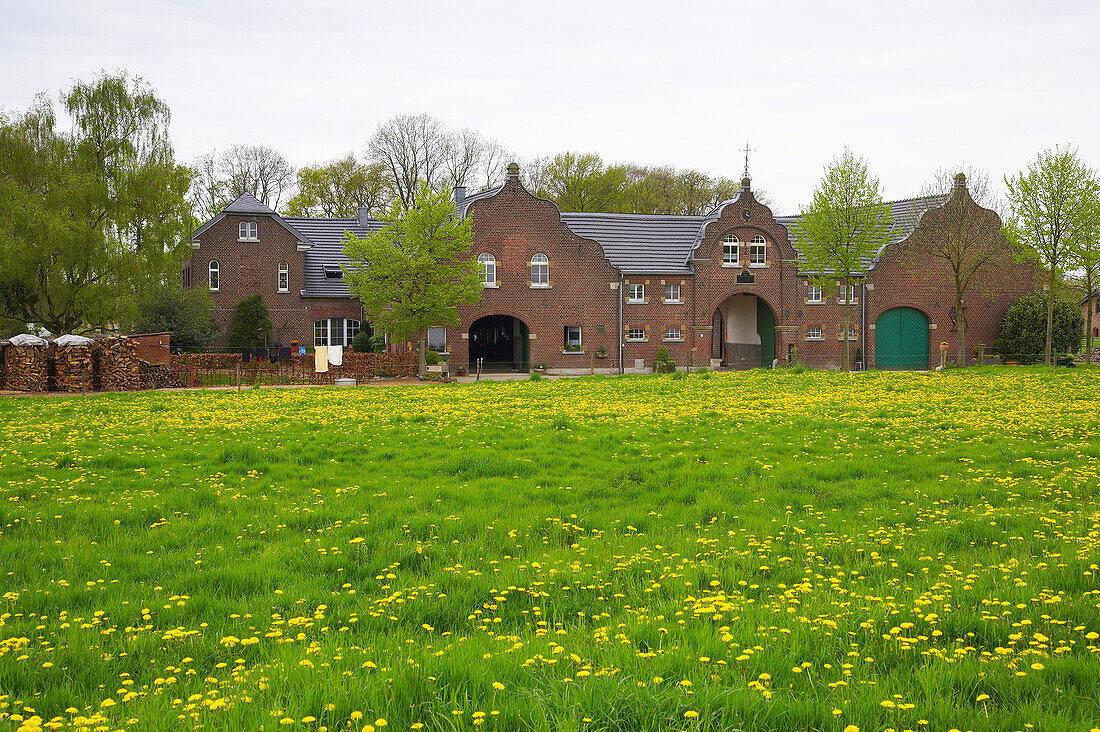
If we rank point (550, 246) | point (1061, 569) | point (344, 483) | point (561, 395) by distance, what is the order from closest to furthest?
point (1061, 569), point (344, 483), point (561, 395), point (550, 246)

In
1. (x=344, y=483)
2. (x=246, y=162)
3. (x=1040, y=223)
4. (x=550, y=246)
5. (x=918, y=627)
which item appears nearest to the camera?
(x=918, y=627)

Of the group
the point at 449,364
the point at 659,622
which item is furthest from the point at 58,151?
the point at 659,622

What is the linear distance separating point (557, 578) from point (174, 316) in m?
37.8

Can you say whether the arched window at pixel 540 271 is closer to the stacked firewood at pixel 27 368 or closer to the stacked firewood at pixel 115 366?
the stacked firewood at pixel 115 366

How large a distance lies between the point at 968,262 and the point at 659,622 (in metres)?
46.0

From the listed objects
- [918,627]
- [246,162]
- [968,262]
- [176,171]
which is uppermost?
[246,162]

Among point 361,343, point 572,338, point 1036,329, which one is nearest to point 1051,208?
point 1036,329

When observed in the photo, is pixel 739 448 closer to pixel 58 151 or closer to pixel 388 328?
pixel 388 328

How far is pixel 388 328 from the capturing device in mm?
37000

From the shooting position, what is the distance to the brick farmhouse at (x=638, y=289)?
42469 millimetres

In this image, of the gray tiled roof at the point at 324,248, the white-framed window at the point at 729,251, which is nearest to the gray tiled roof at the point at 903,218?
the white-framed window at the point at 729,251

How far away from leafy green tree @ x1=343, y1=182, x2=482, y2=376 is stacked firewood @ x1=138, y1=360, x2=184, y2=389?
8.44 meters

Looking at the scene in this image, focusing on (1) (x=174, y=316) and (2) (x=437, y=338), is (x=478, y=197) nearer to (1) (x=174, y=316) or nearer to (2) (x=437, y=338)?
(2) (x=437, y=338)

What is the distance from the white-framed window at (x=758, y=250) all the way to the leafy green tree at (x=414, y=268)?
638 inches
